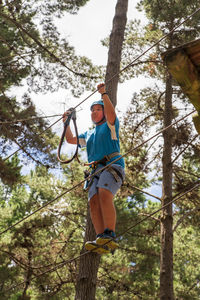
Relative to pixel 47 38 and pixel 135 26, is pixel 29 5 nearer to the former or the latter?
pixel 47 38

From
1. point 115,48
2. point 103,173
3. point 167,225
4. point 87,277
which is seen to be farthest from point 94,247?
point 167,225

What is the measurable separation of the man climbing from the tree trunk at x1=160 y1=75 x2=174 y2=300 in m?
3.02

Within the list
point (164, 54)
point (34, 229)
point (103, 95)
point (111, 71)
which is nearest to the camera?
point (164, 54)

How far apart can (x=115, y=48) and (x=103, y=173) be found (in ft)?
8.63

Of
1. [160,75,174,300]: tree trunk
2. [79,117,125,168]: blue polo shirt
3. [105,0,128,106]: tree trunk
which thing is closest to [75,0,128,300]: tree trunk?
[105,0,128,106]: tree trunk

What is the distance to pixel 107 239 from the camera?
3598 millimetres

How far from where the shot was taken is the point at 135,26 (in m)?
9.13

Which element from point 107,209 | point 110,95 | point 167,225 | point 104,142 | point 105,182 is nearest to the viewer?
point 107,209

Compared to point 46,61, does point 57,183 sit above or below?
below

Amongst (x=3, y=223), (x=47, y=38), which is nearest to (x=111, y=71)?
(x=47, y=38)

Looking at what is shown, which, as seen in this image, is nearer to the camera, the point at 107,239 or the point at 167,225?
the point at 107,239

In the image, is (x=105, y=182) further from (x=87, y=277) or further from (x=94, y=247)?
(x=87, y=277)

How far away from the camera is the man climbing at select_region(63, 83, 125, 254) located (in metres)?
3.71

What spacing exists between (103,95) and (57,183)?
615cm
